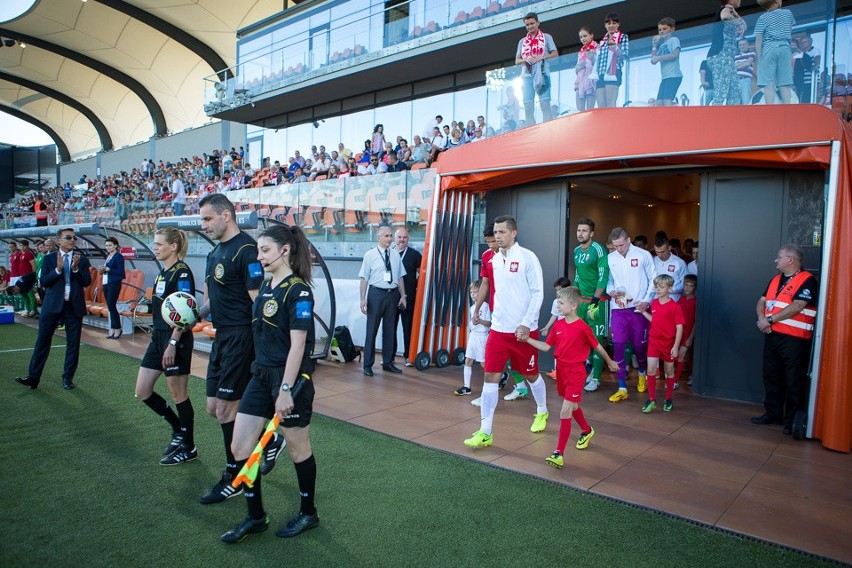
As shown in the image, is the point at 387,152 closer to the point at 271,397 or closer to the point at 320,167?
the point at 320,167

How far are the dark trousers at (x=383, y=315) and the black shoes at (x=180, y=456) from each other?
3.68 meters

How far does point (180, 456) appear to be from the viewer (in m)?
4.46

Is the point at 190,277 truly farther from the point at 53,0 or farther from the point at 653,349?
the point at 53,0

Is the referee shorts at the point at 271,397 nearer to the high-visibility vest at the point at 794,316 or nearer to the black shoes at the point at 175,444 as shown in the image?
the black shoes at the point at 175,444

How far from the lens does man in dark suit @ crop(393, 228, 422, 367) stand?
844 cm

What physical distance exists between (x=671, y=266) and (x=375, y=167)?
9556 millimetres

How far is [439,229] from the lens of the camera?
8.29 meters

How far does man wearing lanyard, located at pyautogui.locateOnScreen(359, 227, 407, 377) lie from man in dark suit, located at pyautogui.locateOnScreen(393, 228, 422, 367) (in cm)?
21

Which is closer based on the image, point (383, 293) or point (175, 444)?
point (175, 444)

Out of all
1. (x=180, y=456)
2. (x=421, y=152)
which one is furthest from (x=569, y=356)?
(x=421, y=152)

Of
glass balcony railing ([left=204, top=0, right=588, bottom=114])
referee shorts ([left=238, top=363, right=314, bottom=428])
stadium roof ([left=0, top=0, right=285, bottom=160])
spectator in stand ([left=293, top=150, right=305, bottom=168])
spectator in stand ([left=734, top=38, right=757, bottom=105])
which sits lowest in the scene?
referee shorts ([left=238, top=363, right=314, bottom=428])

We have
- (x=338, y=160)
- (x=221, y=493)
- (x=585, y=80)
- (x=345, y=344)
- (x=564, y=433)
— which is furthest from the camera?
(x=338, y=160)

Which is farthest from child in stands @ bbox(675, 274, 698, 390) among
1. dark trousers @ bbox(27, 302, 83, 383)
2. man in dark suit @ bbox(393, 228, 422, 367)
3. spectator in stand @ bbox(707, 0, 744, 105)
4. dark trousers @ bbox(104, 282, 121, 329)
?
dark trousers @ bbox(104, 282, 121, 329)

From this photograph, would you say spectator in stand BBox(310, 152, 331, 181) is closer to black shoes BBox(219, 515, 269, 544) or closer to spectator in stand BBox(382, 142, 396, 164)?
spectator in stand BBox(382, 142, 396, 164)
